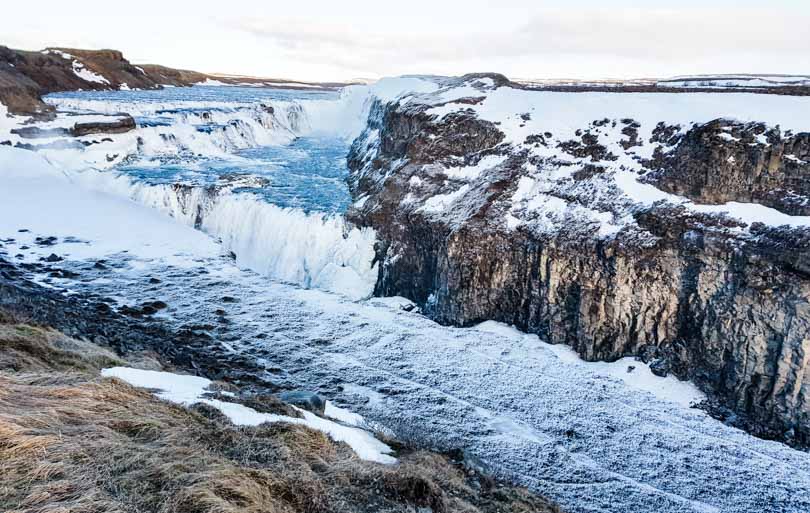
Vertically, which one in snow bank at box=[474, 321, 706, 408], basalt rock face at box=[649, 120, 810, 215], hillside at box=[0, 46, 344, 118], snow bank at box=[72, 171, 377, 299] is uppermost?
hillside at box=[0, 46, 344, 118]

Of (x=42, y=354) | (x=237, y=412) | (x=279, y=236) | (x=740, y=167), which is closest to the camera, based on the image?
(x=237, y=412)

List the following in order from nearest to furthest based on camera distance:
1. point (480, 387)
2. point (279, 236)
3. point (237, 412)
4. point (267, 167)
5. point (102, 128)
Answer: point (237, 412) → point (480, 387) → point (279, 236) → point (267, 167) → point (102, 128)

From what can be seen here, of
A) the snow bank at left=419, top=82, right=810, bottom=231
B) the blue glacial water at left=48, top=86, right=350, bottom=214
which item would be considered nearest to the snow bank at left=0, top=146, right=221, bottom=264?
the blue glacial water at left=48, top=86, right=350, bottom=214

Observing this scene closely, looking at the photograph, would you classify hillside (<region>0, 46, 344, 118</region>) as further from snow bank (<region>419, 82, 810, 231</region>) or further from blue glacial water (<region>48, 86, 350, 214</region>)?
snow bank (<region>419, 82, 810, 231</region>)

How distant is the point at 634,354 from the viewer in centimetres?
1877

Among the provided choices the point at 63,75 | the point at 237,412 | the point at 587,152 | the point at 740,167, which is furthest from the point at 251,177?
the point at 63,75

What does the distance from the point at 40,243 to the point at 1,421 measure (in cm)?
2553

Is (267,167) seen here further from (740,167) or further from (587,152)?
(740,167)

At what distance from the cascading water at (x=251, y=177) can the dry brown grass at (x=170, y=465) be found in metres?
15.6

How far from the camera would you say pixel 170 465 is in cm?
671

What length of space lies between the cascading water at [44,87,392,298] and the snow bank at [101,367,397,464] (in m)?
13.1

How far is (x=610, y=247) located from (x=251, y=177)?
2686 cm

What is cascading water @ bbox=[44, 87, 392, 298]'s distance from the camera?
2745 cm

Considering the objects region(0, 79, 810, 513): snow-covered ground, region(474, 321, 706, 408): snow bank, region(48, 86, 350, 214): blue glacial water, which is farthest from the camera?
region(48, 86, 350, 214): blue glacial water
